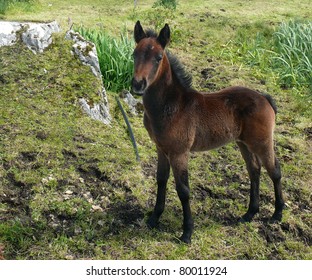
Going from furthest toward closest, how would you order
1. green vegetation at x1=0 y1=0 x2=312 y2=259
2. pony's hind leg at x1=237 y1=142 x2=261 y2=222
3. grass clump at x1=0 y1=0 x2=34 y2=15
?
grass clump at x1=0 y1=0 x2=34 y2=15 → pony's hind leg at x1=237 y1=142 x2=261 y2=222 → green vegetation at x1=0 y1=0 x2=312 y2=259

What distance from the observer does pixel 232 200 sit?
190 inches

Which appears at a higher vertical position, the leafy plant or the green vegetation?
the leafy plant

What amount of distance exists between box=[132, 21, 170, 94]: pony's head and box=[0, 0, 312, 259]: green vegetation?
4.75 feet

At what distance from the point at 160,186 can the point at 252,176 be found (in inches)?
37.3

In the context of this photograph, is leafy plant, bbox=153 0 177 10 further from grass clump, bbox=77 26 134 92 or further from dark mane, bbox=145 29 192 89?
dark mane, bbox=145 29 192 89

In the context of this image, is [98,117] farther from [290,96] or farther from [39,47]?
[290,96]

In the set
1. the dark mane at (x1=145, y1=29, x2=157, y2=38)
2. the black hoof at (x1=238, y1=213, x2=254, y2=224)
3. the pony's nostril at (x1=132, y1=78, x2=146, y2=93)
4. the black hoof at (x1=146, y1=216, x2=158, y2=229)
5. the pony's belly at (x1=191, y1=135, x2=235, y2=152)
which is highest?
the dark mane at (x1=145, y1=29, x2=157, y2=38)

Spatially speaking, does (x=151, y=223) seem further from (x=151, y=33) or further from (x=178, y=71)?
Result: (x=151, y=33)

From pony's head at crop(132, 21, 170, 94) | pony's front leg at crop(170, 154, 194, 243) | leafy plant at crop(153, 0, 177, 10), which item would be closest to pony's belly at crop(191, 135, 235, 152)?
pony's front leg at crop(170, 154, 194, 243)

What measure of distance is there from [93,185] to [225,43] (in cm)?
546

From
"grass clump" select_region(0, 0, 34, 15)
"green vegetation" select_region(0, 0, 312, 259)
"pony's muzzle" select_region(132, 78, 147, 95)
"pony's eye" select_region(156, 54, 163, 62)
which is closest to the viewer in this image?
"pony's muzzle" select_region(132, 78, 147, 95)

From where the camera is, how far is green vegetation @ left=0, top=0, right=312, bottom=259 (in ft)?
13.3

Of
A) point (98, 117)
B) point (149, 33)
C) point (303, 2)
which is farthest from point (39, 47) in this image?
point (303, 2)

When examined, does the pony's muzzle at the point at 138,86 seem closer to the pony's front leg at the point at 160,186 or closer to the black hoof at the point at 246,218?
the pony's front leg at the point at 160,186
